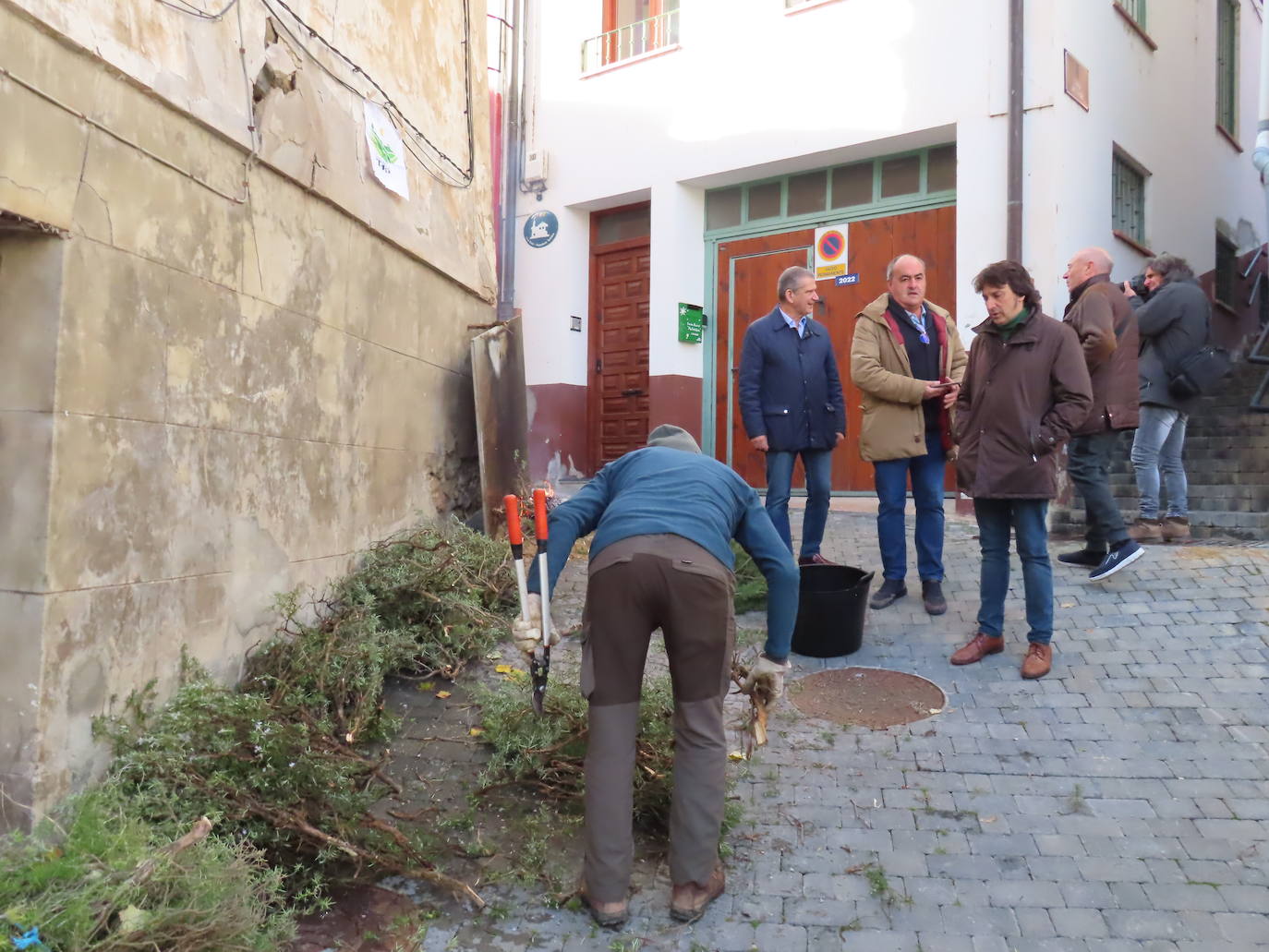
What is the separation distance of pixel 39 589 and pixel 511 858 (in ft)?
5.69

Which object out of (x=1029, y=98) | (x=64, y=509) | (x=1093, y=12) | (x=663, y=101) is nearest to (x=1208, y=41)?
(x=1093, y=12)

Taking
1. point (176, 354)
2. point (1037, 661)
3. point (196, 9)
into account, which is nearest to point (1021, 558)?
point (1037, 661)

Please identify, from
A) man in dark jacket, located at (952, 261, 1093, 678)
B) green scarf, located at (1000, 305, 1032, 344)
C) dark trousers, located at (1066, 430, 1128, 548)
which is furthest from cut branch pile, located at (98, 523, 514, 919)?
dark trousers, located at (1066, 430, 1128, 548)

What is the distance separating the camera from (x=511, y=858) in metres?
3.26

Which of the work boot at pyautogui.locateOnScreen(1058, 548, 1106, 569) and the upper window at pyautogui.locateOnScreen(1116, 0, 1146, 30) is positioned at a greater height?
the upper window at pyautogui.locateOnScreen(1116, 0, 1146, 30)

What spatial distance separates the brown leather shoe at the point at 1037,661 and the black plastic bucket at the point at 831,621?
2.66 ft

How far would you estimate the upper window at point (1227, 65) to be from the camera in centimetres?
1216

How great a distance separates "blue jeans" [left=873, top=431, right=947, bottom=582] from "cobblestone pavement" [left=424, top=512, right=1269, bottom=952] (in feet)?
1.35

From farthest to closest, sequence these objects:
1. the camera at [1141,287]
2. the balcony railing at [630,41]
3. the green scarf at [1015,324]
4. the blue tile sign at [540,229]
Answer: the blue tile sign at [540,229]
the balcony railing at [630,41]
the camera at [1141,287]
the green scarf at [1015,324]

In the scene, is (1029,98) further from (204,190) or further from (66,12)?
(66,12)

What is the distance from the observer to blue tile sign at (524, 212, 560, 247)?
10234 mm

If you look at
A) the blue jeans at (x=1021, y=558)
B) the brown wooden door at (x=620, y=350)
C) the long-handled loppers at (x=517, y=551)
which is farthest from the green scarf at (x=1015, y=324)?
the brown wooden door at (x=620, y=350)

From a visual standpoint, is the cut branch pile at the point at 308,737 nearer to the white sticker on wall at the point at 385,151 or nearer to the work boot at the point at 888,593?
the work boot at the point at 888,593

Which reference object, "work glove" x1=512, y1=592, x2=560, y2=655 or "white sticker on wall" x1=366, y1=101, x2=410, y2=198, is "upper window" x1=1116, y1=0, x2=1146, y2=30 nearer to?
"white sticker on wall" x1=366, y1=101, x2=410, y2=198
